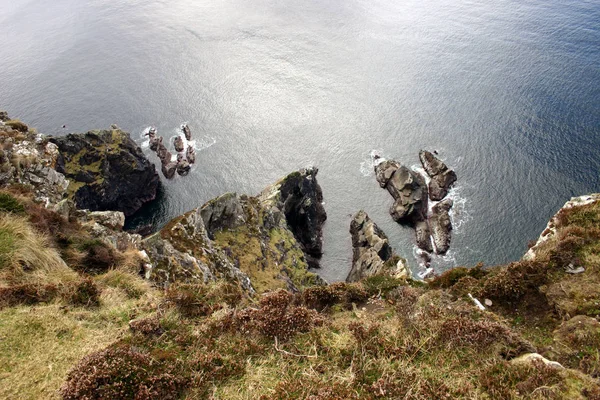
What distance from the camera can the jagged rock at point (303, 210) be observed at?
71500 mm

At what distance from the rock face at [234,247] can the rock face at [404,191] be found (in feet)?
82.7

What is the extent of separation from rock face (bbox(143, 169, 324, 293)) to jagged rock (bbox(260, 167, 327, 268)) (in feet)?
3.80

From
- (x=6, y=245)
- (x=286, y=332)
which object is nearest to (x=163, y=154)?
(x=6, y=245)

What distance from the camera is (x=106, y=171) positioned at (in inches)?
3238

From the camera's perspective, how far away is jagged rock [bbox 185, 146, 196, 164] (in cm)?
9600

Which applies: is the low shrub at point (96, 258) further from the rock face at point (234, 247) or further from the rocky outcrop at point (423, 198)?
the rocky outcrop at point (423, 198)

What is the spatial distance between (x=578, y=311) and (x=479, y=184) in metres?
67.6

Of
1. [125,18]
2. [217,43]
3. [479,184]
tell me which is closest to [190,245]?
[479,184]

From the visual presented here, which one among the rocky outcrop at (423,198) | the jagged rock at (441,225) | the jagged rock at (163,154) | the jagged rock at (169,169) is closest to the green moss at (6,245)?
the rocky outcrop at (423,198)

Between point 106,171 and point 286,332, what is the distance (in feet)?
270

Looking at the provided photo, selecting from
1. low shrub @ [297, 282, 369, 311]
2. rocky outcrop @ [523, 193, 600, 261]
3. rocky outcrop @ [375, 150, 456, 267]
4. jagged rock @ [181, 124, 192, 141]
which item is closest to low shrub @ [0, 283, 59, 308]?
low shrub @ [297, 282, 369, 311]

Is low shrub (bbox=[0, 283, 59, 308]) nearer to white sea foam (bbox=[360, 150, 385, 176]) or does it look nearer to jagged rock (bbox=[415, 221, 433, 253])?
jagged rock (bbox=[415, 221, 433, 253])

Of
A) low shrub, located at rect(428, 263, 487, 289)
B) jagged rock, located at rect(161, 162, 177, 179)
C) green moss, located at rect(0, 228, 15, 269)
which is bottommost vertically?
jagged rock, located at rect(161, 162, 177, 179)

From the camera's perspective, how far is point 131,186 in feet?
279
